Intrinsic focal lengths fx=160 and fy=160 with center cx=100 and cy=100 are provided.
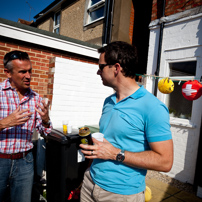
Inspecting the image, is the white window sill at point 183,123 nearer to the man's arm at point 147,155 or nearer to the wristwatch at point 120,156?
the man's arm at point 147,155

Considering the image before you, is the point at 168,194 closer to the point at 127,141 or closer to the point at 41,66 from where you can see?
the point at 127,141

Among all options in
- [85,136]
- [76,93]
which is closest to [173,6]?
[76,93]

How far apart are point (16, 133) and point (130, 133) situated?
131 centimetres

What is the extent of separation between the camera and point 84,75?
13.5ft

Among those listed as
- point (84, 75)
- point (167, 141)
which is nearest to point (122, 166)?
point (167, 141)

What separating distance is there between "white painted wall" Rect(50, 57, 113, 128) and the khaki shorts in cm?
226

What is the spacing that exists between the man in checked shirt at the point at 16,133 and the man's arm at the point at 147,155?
0.88 metres

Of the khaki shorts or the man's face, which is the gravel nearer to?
the khaki shorts

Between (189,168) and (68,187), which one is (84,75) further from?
(189,168)

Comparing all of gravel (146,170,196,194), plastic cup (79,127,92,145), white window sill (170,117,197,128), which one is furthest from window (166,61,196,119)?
plastic cup (79,127,92,145)

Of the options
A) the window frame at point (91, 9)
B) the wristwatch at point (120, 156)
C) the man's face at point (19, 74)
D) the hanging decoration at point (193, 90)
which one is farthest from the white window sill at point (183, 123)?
the window frame at point (91, 9)

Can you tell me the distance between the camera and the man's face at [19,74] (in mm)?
1866

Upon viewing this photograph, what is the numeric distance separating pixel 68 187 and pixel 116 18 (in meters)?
6.17

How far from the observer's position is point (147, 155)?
122 centimetres
